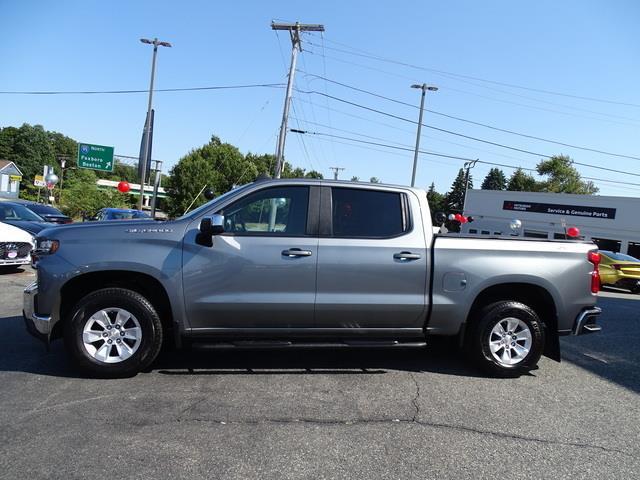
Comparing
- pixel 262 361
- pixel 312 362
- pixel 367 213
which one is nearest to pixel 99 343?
pixel 262 361

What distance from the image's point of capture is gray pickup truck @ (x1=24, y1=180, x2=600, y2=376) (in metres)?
4.51

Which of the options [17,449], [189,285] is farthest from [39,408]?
[189,285]

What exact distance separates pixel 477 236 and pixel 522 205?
120ft

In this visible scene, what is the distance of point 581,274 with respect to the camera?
201 inches

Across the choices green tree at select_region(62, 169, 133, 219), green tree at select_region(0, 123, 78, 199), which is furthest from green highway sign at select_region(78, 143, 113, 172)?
green tree at select_region(0, 123, 78, 199)

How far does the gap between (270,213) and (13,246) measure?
25.7 ft

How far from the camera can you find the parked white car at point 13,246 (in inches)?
396

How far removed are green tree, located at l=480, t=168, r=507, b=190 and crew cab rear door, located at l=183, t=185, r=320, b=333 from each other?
101983 millimetres

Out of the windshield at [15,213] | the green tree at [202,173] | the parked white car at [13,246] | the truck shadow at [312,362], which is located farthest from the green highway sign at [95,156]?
the truck shadow at [312,362]

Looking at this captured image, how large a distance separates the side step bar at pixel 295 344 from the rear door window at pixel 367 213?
103 centimetres

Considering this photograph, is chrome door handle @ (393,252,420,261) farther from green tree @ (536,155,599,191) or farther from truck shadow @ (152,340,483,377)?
green tree @ (536,155,599,191)

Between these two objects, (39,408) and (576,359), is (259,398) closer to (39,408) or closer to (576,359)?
(39,408)

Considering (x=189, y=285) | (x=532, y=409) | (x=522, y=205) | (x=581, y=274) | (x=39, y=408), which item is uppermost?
(x=522, y=205)

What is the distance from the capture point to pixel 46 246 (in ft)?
14.8
